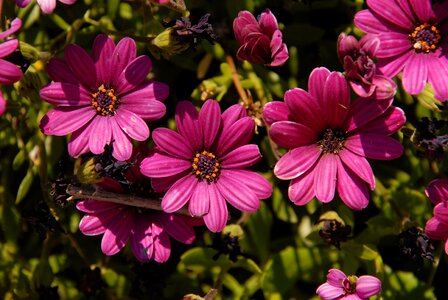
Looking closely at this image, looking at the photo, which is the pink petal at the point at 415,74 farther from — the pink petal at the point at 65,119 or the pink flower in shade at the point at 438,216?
the pink petal at the point at 65,119

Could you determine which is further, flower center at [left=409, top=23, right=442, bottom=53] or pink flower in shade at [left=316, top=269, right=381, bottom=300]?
flower center at [left=409, top=23, right=442, bottom=53]

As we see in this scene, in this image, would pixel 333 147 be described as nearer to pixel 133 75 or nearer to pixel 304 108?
pixel 304 108

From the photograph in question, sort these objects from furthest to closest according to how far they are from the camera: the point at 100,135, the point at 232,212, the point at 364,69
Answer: the point at 232,212, the point at 100,135, the point at 364,69

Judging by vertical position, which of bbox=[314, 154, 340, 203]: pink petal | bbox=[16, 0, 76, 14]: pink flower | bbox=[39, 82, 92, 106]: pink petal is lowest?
bbox=[314, 154, 340, 203]: pink petal

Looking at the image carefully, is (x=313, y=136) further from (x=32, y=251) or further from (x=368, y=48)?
(x=32, y=251)

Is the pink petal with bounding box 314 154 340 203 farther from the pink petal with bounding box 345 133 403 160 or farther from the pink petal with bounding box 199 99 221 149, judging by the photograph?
the pink petal with bounding box 199 99 221 149

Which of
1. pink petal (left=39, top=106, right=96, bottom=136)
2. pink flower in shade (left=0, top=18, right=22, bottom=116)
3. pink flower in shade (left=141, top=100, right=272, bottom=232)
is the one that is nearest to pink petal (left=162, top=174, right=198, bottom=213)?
pink flower in shade (left=141, top=100, right=272, bottom=232)

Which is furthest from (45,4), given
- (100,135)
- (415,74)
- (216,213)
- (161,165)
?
(415,74)
